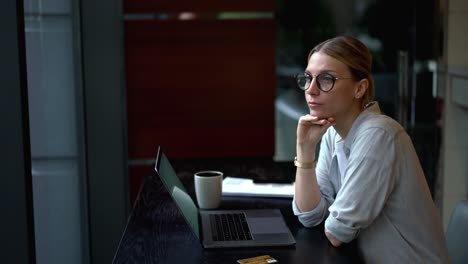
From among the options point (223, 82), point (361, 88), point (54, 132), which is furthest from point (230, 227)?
point (223, 82)

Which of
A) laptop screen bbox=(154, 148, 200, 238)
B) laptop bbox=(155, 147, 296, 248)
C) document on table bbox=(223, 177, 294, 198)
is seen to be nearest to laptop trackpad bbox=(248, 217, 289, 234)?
laptop bbox=(155, 147, 296, 248)

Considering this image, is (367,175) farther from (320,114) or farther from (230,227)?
(230,227)

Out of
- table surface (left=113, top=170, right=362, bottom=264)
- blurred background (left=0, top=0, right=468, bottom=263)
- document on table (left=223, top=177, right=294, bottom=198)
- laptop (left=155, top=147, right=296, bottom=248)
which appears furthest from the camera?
blurred background (left=0, top=0, right=468, bottom=263)

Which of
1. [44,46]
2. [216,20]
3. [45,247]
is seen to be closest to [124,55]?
[216,20]

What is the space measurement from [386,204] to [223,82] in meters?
2.02

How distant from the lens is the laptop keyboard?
5.97 ft

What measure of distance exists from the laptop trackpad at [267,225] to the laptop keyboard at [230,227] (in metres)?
0.02

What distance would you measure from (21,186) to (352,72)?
36.3 inches

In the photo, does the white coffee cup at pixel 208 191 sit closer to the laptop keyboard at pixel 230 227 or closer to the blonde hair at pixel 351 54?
the laptop keyboard at pixel 230 227

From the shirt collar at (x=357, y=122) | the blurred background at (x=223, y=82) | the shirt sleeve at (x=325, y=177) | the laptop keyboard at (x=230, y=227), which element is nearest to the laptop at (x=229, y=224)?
the laptop keyboard at (x=230, y=227)

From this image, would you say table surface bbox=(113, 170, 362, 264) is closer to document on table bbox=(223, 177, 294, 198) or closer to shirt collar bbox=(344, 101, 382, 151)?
document on table bbox=(223, 177, 294, 198)

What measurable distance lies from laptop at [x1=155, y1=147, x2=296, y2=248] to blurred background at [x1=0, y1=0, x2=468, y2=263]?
49.2 inches

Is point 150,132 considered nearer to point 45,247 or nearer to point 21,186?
point 45,247

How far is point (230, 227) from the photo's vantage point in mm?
1911
